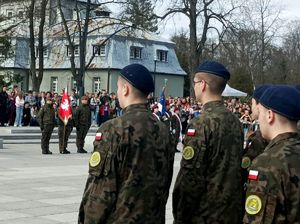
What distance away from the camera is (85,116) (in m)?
20.1

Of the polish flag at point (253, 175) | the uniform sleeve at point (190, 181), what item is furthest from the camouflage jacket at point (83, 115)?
the polish flag at point (253, 175)

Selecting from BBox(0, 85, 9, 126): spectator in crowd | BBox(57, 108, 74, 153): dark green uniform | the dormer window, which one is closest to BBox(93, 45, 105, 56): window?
the dormer window

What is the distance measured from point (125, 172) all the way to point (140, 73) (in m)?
0.71

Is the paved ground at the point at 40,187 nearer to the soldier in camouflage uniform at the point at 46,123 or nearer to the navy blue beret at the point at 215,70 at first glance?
the soldier in camouflage uniform at the point at 46,123

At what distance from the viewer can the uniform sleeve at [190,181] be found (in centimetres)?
459

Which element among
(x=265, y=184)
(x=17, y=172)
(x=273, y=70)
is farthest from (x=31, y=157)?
(x=273, y=70)

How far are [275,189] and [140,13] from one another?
1319 inches

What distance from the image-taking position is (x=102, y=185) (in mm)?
3840

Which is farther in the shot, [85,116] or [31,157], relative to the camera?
[85,116]

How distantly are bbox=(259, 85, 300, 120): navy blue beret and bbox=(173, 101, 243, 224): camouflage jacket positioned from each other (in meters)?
1.13

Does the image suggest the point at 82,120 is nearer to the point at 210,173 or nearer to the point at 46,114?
the point at 46,114

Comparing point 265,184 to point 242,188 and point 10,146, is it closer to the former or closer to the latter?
point 242,188

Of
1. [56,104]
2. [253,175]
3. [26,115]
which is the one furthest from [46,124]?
[253,175]

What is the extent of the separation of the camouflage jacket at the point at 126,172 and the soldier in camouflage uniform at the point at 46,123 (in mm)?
15205
